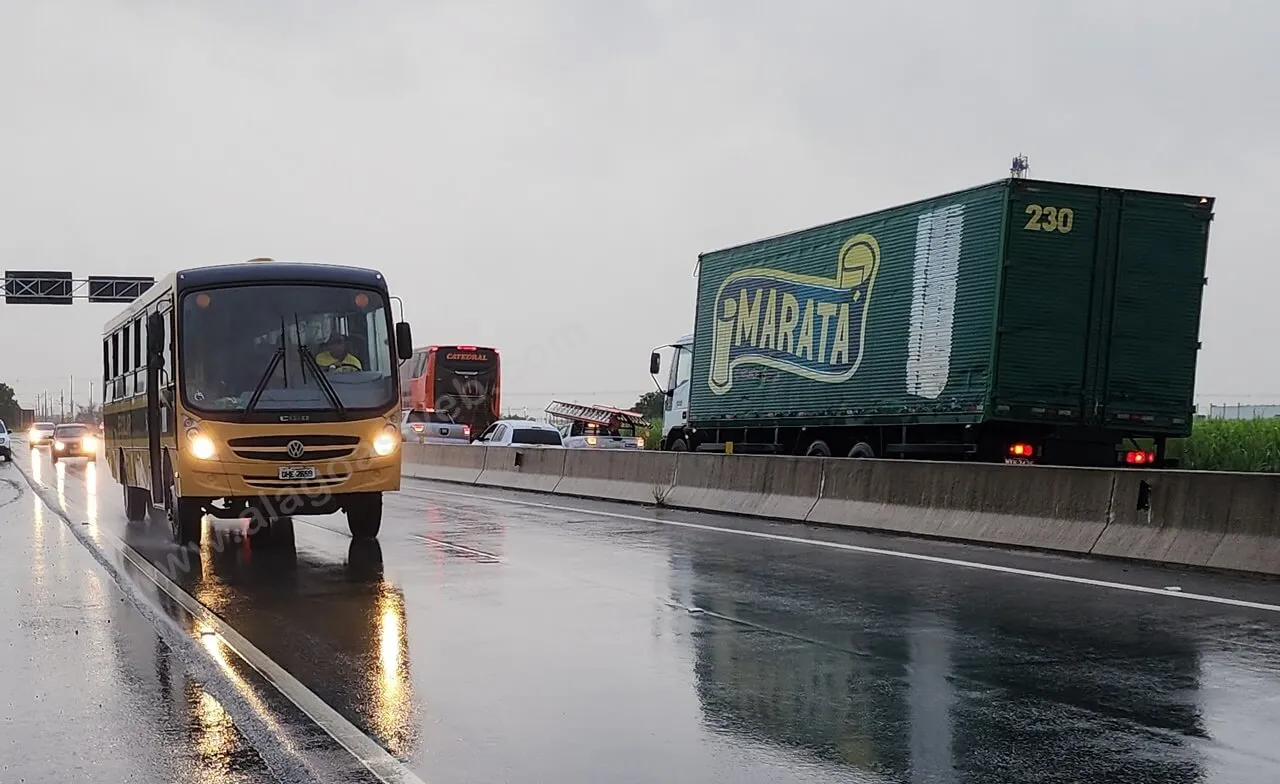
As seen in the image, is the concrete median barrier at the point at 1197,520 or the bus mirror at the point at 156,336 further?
the bus mirror at the point at 156,336

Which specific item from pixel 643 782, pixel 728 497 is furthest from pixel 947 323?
pixel 643 782

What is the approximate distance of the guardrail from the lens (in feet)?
38.0

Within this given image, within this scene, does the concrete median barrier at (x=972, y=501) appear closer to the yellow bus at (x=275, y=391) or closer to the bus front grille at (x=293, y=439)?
the yellow bus at (x=275, y=391)

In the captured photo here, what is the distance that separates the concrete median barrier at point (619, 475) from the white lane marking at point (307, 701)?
1111 centimetres

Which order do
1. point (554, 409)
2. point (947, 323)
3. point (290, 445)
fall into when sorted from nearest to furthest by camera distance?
1. point (290, 445)
2. point (947, 323)
3. point (554, 409)

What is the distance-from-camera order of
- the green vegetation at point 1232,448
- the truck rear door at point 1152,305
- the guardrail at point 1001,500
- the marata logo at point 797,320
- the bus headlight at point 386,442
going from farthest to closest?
the green vegetation at point 1232,448, the marata logo at point 797,320, the truck rear door at point 1152,305, the bus headlight at point 386,442, the guardrail at point 1001,500

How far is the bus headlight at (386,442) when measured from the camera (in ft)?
45.8

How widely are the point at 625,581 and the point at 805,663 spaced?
3816 mm

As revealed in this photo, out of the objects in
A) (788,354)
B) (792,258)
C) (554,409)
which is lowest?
(554,409)

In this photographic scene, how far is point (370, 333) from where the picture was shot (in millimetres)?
14438

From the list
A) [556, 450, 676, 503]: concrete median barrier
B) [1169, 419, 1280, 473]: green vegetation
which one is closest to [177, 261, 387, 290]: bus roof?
[556, 450, 676, 503]: concrete median barrier

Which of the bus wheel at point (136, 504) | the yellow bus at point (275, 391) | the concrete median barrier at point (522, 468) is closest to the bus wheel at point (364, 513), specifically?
the yellow bus at point (275, 391)

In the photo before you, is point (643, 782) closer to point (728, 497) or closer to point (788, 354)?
point (728, 497)

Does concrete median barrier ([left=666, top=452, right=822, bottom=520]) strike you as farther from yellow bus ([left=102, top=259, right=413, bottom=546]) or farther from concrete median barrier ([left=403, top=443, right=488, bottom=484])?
concrete median barrier ([left=403, top=443, right=488, bottom=484])
